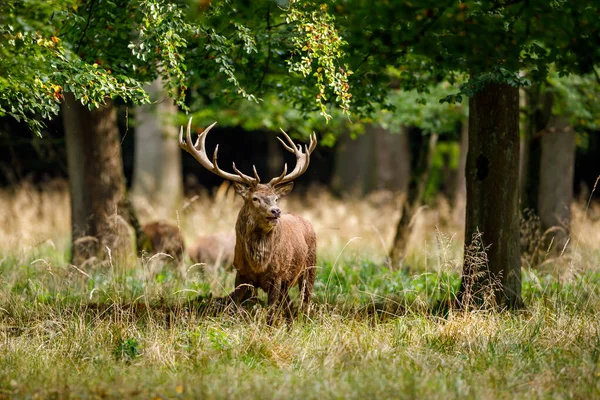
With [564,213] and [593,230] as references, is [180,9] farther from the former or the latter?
[593,230]

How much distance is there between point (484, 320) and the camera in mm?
7051

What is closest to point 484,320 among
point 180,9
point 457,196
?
point 180,9

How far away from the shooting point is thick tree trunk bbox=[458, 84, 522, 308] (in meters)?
7.54

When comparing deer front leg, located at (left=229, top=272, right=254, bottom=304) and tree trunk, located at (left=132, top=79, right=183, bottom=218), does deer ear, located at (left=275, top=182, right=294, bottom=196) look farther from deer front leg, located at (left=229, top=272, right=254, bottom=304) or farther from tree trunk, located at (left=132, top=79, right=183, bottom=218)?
tree trunk, located at (left=132, top=79, right=183, bottom=218)

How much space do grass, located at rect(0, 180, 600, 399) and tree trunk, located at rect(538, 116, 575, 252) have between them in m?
1.85

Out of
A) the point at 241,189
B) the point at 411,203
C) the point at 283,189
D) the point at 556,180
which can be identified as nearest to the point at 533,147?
the point at 556,180

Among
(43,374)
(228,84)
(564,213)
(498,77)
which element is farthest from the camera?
(564,213)

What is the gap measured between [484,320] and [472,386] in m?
1.62

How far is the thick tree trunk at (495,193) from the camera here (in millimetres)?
7535

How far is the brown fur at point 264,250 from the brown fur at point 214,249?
132 inches

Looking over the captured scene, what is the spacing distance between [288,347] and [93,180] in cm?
460

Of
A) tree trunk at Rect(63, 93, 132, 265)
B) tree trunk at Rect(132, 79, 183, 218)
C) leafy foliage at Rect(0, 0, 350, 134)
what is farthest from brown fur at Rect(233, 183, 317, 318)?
tree trunk at Rect(132, 79, 183, 218)

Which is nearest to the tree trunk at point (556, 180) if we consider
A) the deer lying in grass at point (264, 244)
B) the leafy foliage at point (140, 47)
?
the leafy foliage at point (140, 47)

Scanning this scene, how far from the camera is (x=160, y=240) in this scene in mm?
11258
